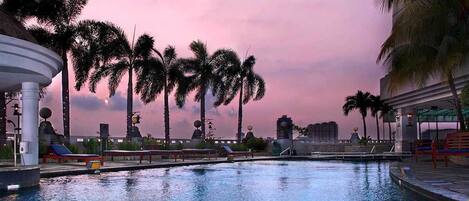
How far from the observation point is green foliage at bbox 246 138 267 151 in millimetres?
50938

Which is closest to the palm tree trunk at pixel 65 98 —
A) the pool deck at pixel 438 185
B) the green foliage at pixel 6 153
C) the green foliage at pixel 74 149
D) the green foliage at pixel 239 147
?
the green foliage at pixel 74 149

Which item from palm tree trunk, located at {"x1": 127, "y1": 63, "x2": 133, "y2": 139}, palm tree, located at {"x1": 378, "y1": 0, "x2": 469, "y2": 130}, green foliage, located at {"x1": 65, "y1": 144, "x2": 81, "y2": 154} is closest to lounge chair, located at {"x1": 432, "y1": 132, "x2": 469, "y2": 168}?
palm tree, located at {"x1": 378, "y1": 0, "x2": 469, "y2": 130}

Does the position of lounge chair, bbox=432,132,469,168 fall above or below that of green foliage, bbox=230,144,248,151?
above

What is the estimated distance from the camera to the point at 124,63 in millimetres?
44750

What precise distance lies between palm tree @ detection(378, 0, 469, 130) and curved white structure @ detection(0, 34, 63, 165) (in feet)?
37.9

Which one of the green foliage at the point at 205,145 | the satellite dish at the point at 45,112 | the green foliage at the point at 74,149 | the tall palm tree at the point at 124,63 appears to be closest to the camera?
the green foliage at the point at 74,149

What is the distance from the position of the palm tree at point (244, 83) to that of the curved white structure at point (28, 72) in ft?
119

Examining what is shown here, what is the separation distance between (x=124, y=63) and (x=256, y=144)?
1372cm

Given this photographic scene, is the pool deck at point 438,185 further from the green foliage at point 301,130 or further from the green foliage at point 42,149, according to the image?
the green foliage at point 301,130

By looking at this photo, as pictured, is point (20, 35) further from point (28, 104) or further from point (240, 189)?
point (240, 189)

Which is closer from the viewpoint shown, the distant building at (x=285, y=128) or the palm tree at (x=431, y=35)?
the palm tree at (x=431, y=35)

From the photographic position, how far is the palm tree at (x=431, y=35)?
20.4m

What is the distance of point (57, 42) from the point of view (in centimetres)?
3759

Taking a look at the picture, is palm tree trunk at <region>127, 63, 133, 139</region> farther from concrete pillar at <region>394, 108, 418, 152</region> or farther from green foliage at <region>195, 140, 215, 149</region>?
concrete pillar at <region>394, 108, 418, 152</region>
